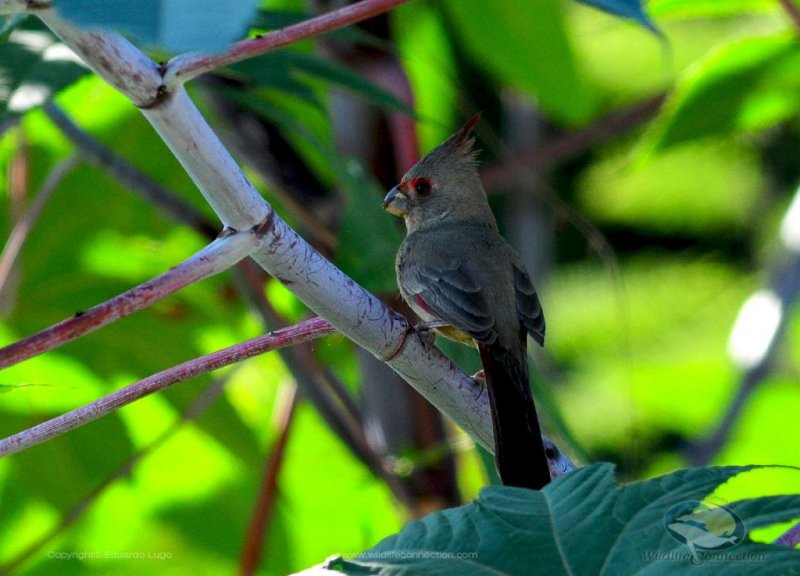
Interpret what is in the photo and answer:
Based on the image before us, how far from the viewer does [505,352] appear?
1.92 m

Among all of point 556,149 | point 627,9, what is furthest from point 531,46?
point 627,9

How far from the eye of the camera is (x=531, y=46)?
275 cm

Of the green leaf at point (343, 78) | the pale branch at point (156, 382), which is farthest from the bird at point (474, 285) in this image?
the pale branch at point (156, 382)

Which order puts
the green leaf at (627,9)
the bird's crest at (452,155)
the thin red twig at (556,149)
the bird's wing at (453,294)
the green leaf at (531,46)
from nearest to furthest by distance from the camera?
the green leaf at (627,9), the bird's wing at (453,294), the bird's crest at (452,155), the green leaf at (531,46), the thin red twig at (556,149)

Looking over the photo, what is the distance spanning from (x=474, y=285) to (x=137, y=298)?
120cm

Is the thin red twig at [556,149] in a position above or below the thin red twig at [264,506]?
above

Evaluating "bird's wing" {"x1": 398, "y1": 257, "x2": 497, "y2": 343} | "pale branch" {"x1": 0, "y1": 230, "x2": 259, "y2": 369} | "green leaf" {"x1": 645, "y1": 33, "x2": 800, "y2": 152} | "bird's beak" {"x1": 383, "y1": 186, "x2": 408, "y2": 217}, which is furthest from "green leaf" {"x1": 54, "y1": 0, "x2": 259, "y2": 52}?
"green leaf" {"x1": 645, "y1": 33, "x2": 800, "y2": 152}

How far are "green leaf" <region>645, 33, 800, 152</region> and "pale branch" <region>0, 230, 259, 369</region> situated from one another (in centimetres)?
171

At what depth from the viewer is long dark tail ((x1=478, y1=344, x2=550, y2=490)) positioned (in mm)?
1411

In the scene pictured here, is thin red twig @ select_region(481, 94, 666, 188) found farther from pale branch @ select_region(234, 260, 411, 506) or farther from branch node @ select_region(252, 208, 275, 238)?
branch node @ select_region(252, 208, 275, 238)

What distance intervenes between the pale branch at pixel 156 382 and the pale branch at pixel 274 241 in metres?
0.03

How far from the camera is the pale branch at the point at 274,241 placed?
0.89m

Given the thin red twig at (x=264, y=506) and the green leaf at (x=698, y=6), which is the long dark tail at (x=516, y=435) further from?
the green leaf at (x=698, y=6)

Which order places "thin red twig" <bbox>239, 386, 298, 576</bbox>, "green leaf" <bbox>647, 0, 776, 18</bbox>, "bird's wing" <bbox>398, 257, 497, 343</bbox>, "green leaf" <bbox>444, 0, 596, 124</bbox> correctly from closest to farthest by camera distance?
"bird's wing" <bbox>398, 257, 497, 343</bbox>, "thin red twig" <bbox>239, 386, 298, 576</bbox>, "green leaf" <bbox>647, 0, 776, 18</bbox>, "green leaf" <bbox>444, 0, 596, 124</bbox>
